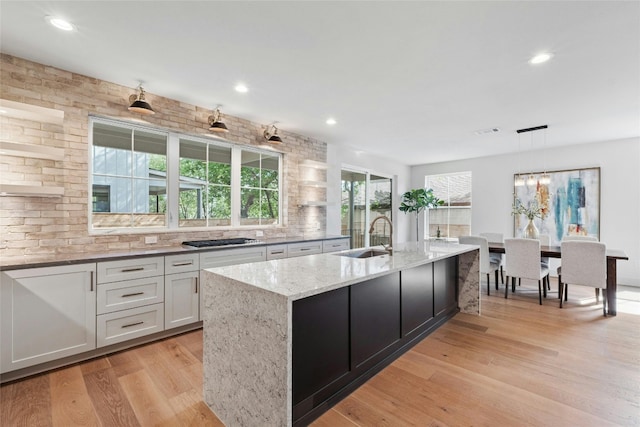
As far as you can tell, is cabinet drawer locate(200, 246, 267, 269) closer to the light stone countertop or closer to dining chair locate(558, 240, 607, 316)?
the light stone countertop

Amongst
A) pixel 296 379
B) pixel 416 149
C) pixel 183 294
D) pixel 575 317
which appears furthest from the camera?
pixel 416 149

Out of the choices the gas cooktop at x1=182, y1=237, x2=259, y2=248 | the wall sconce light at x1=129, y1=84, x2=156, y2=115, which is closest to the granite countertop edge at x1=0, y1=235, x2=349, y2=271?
the gas cooktop at x1=182, y1=237, x2=259, y2=248

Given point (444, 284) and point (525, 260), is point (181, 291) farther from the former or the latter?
point (525, 260)

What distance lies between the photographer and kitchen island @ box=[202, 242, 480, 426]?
151 cm

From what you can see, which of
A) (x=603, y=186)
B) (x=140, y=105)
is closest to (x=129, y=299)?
(x=140, y=105)

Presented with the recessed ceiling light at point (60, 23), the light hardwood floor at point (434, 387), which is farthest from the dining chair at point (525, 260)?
the recessed ceiling light at point (60, 23)

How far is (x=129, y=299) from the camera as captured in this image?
275cm

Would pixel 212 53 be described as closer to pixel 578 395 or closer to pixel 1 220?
pixel 1 220

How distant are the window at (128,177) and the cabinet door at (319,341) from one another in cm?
259

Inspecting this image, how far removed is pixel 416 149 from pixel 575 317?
12.5ft

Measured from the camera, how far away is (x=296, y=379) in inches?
66.7

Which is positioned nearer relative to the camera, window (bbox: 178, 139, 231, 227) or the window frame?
window (bbox: 178, 139, 231, 227)

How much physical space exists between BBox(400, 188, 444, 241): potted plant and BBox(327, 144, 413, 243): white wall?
0.98 feet

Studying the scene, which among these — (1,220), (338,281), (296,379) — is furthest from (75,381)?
(338,281)
